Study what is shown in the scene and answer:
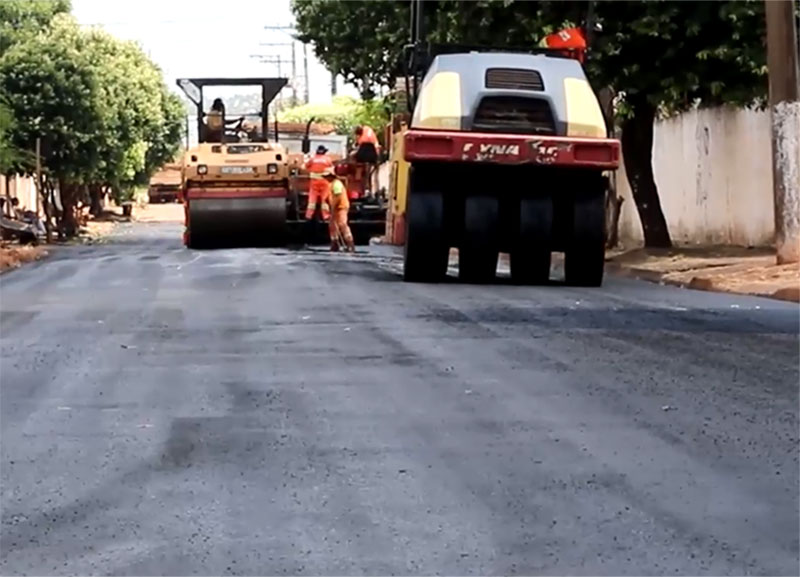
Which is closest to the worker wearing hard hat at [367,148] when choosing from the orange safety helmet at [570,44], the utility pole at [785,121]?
the orange safety helmet at [570,44]

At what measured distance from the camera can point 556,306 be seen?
14938 mm

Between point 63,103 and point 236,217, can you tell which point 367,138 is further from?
point 63,103

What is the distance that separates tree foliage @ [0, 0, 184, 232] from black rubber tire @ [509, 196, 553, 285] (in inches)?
759

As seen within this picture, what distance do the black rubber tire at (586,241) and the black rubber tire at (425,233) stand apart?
1396 mm

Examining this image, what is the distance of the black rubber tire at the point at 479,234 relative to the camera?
18.4 meters

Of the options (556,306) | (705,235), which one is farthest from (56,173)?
(556,306)

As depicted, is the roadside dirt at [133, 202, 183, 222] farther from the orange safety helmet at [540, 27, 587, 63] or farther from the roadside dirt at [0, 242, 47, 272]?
the orange safety helmet at [540, 27, 587, 63]

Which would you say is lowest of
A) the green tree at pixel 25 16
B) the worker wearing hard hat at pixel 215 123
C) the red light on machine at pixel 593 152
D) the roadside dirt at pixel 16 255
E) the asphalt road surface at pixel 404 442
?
the asphalt road surface at pixel 404 442


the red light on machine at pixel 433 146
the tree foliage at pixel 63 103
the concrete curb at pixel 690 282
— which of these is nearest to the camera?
the concrete curb at pixel 690 282

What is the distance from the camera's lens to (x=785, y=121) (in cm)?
2019

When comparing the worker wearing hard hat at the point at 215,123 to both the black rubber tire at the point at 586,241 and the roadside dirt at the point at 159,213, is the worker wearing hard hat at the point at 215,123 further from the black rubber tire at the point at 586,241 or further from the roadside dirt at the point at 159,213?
the roadside dirt at the point at 159,213

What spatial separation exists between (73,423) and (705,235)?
21.6m

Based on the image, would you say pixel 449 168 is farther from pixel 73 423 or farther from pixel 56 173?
pixel 56 173

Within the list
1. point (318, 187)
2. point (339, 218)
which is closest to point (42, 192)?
point (318, 187)
